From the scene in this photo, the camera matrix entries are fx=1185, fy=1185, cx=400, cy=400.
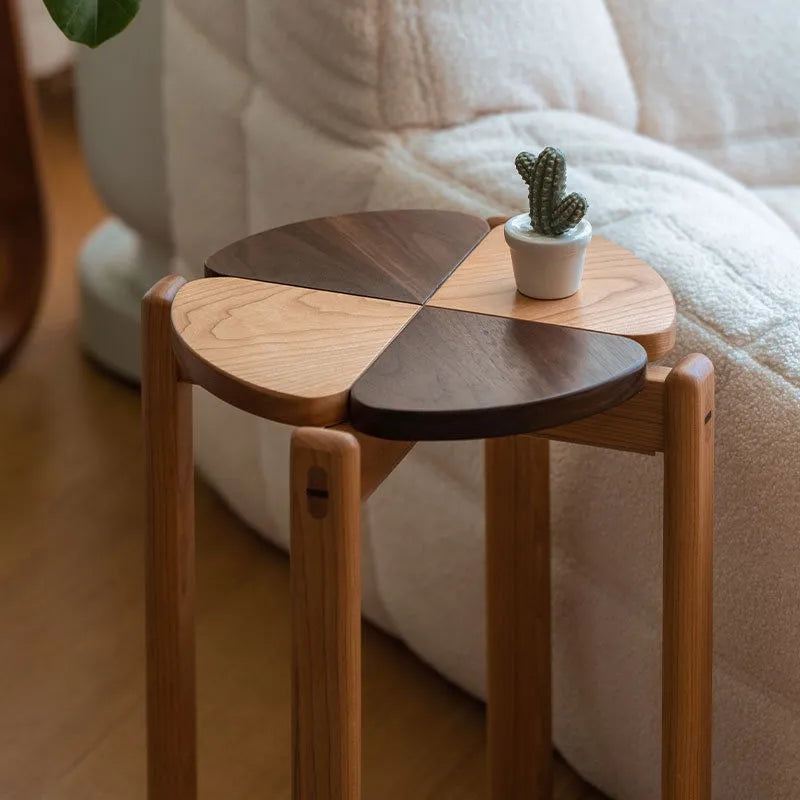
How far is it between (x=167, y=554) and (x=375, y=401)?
27cm

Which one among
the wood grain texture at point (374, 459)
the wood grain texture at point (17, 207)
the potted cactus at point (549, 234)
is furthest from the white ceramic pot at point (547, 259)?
the wood grain texture at point (17, 207)

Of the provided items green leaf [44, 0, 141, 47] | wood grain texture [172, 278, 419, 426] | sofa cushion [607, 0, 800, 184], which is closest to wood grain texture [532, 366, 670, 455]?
wood grain texture [172, 278, 419, 426]

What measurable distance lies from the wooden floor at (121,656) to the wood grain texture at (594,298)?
1.71 feet

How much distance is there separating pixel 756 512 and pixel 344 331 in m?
0.31

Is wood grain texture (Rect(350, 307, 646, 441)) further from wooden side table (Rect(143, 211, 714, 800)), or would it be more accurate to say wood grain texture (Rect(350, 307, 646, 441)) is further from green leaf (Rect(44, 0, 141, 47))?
green leaf (Rect(44, 0, 141, 47))

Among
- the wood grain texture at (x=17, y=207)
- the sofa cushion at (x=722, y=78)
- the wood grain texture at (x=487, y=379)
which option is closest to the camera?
the wood grain texture at (x=487, y=379)

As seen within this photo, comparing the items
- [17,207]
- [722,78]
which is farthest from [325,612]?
[17,207]

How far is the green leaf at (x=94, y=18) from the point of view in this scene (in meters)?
0.73

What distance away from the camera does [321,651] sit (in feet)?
2.07

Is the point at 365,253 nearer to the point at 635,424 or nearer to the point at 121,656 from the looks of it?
the point at 635,424

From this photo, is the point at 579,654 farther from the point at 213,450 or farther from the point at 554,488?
the point at 213,450

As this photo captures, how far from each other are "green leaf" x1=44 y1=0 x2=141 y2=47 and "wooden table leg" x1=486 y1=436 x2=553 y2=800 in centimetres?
39

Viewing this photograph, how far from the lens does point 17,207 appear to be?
173cm

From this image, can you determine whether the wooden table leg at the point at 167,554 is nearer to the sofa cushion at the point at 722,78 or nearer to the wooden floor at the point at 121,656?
the wooden floor at the point at 121,656
